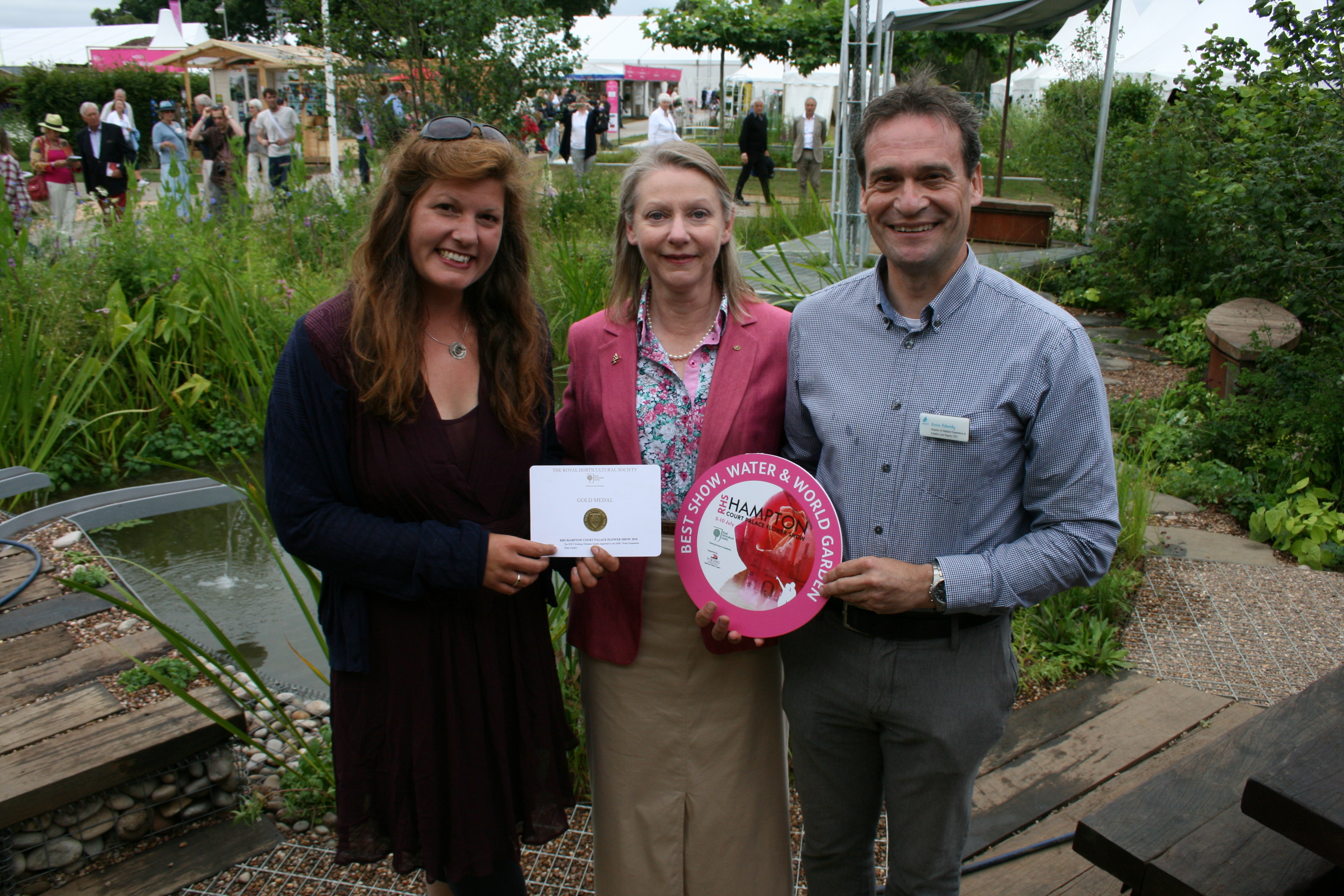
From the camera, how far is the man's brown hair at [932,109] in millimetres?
1698

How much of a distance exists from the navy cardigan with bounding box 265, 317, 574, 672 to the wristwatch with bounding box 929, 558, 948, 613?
32.6 inches

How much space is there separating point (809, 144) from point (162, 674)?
45.8 feet

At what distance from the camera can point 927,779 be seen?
1.77 meters

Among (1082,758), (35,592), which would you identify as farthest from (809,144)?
(35,592)

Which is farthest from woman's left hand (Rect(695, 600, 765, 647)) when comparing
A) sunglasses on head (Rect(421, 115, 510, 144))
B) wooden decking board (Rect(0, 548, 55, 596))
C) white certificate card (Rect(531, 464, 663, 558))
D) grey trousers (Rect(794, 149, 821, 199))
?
grey trousers (Rect(794, 149, 821, 199))

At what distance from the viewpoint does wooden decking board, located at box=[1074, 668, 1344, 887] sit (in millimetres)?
1779

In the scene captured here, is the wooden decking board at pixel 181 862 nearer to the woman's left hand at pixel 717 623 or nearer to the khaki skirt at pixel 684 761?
the khaki skirt at pixel 684 761

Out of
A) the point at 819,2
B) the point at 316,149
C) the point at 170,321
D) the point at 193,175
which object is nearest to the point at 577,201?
the point at 193,175

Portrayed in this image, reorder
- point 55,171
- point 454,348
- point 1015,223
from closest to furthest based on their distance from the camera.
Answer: point 454,348 → point 55,171 → point 1015,223

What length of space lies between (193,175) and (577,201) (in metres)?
3.98

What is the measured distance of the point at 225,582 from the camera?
174 inches

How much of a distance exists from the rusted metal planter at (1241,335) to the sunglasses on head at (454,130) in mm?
4972

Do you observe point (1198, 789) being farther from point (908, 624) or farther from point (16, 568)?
point (16, 568)

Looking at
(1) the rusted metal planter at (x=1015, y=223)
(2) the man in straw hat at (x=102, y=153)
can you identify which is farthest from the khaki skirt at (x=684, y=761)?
(2) the man in straw hat at (x=102, y=153)
